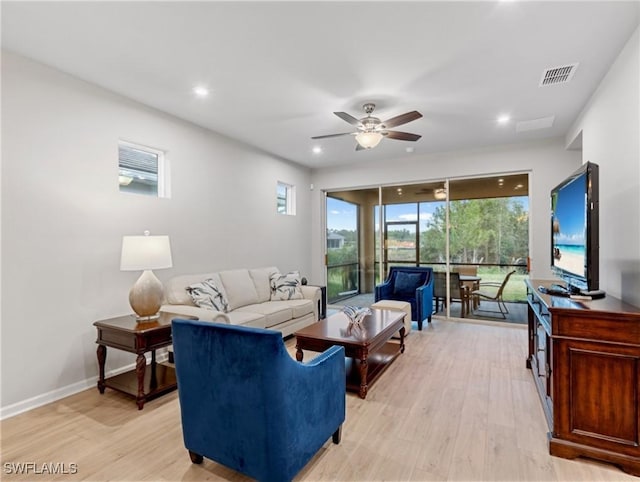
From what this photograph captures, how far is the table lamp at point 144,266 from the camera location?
297 cm

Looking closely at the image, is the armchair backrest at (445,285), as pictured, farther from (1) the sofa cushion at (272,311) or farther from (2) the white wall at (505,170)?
(1) the sofa cushion at (272,311)

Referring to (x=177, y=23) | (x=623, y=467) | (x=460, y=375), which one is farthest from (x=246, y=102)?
(x=623, y=467)

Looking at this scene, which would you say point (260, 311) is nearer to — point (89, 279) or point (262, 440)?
point (89, 279)

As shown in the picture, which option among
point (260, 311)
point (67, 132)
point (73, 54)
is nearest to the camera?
point (73, 54)

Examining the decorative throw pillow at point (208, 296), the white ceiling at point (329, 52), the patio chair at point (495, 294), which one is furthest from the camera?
the patio chair at point (495, 294)

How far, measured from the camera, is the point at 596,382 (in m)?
2.02

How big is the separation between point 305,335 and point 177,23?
8.71 ft

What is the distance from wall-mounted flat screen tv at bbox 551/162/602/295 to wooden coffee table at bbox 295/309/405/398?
1609mm

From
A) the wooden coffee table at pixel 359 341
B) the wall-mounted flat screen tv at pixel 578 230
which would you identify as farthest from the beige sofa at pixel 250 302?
the wall-mounted flat screen tv at pixel 578 230

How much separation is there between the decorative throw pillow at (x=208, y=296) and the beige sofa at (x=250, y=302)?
0.16 feet

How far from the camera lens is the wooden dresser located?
6.37 feet

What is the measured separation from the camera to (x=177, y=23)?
233 centimetres

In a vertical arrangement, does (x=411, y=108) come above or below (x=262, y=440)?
above

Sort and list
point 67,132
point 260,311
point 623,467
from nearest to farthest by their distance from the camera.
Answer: point 623,467 → point 67,132 → point 260,311
